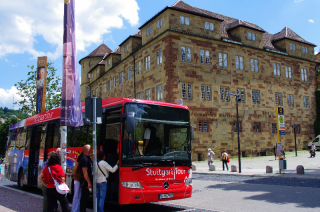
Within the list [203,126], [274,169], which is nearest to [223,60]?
[203,126]

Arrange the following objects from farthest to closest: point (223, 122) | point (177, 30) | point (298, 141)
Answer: point (298, 141)
point (223, 122)
point (177, 30)

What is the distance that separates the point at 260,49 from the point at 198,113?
12.8m

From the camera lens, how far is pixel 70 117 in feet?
28.4

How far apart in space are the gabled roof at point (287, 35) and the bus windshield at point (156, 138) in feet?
122

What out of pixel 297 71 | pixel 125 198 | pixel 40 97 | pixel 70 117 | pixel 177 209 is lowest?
pixel 177 209

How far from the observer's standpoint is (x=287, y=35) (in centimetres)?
4162

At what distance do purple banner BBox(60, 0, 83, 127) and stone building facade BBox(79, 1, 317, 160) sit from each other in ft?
67.0

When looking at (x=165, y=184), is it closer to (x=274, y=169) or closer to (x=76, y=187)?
(x=76, y=187)

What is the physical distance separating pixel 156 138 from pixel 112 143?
118cm

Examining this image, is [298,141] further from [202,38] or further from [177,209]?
[177,209]

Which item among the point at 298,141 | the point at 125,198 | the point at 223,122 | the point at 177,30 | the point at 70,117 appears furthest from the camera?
the point at 298,141

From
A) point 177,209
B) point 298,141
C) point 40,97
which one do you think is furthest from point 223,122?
point 177,209

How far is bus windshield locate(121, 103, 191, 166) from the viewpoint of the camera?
761 cm

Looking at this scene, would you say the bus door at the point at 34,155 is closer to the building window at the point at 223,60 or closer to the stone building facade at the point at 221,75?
the stone building facade at the point at 221,75
